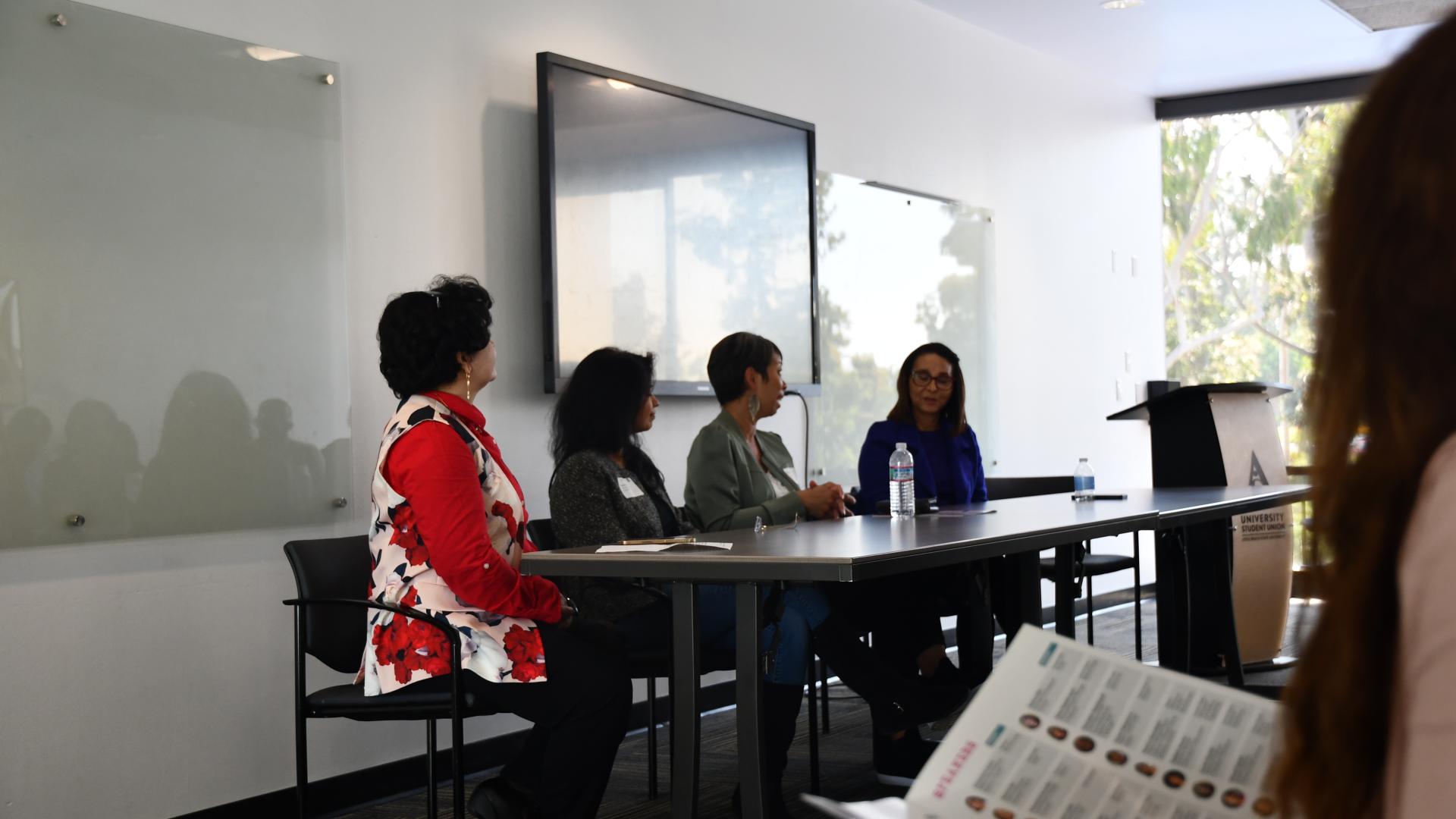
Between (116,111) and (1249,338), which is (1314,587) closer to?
(116,111)

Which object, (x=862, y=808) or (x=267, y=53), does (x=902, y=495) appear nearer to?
(x=267, y=53)

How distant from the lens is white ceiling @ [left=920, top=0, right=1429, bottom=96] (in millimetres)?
6406

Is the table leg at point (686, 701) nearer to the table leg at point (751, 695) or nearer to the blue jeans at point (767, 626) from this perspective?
the table leg at point (751, 695)

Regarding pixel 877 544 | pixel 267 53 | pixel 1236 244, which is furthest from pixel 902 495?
pixel 1236 244

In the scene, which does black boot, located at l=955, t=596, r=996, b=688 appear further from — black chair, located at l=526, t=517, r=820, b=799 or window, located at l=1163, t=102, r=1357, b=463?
window, located at l=1163, t=102, r=1357, b=463

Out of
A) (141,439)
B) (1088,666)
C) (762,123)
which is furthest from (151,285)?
(1088,666)

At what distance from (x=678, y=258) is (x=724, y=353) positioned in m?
0.98

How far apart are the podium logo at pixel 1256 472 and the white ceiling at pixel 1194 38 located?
6.60ft

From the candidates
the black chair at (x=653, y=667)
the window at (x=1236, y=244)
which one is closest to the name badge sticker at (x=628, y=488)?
the black chair at (x=653, y=667)

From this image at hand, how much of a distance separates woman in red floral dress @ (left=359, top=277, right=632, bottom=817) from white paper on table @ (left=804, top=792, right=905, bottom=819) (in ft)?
5.96

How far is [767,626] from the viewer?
3156mm

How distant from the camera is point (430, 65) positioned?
13.0ft

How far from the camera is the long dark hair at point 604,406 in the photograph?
3406 mm

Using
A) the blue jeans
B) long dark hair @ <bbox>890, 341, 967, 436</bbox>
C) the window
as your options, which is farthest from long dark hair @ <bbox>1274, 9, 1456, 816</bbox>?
the window
